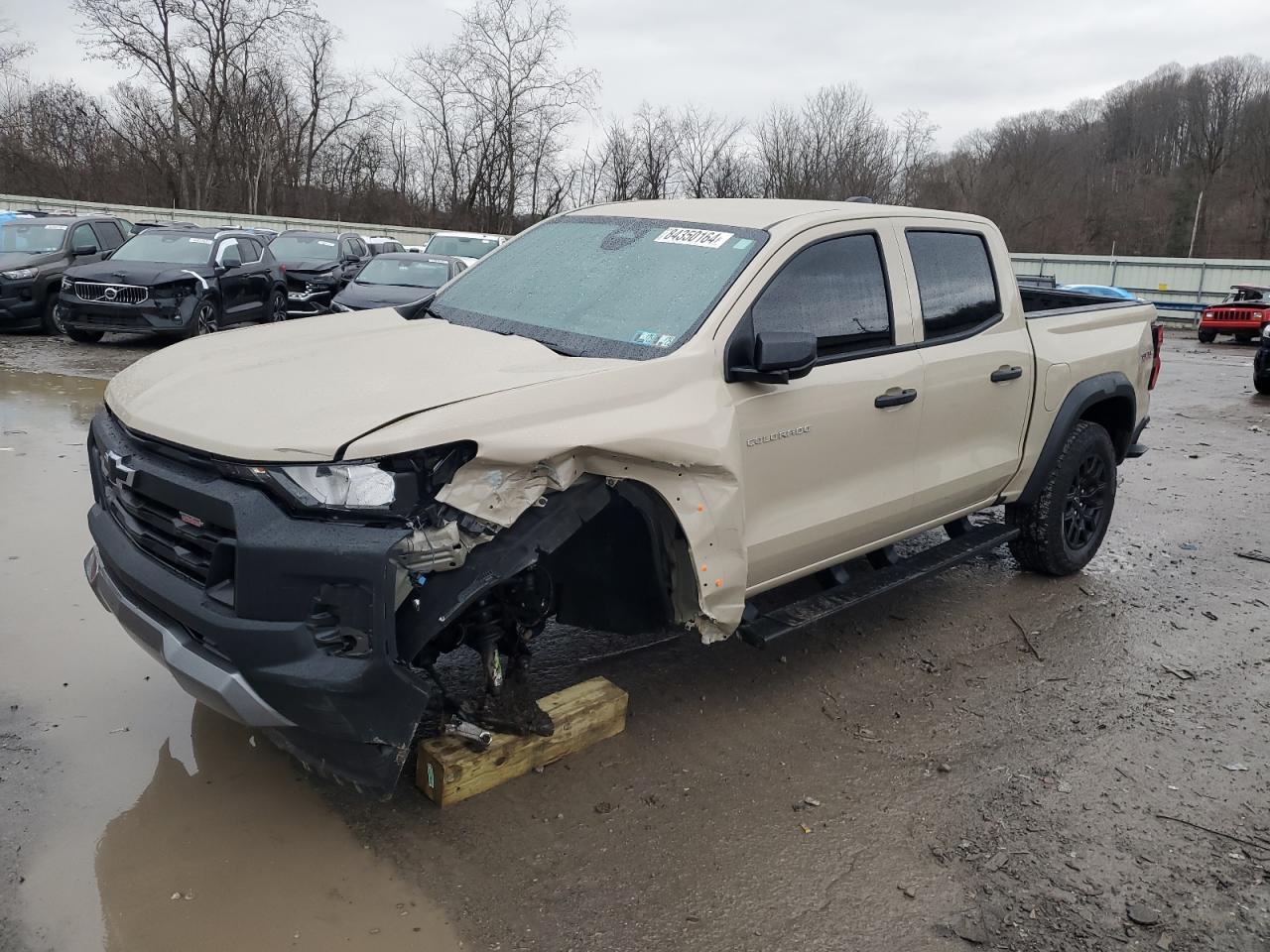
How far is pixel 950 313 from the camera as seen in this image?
4.55 m

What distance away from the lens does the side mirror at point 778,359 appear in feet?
11.0

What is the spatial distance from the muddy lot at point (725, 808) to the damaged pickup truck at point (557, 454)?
41cm

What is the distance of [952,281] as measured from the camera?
462cm

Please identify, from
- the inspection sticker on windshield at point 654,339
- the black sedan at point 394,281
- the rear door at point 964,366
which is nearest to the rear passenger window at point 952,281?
the rear door at point 964,366

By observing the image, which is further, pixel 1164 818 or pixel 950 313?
pixel 950 313

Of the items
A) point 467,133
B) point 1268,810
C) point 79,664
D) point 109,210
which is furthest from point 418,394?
point 467,133

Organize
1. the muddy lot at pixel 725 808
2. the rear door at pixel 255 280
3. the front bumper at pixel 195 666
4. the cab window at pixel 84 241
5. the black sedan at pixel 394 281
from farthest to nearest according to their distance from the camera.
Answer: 1. the cab window at pixel 84 241
2. the rear door at pixel 255 280
3. the black sedan at pixel 394 281
4. the muddy lot at pixel 725 808
5. the front bumper at pixel 195 666

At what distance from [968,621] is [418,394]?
3.52m

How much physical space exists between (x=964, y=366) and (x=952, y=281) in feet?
1.43

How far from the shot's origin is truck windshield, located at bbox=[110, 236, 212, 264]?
1362cm

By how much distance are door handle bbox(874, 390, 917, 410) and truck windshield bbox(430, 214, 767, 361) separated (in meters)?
0.83

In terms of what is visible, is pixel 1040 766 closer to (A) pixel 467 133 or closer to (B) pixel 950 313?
(B) pixel 950 313

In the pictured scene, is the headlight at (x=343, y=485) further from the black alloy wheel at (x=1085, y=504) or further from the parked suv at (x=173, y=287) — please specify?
the parked suv at (x=173, y=287)

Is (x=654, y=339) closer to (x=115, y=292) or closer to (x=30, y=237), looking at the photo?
(x=115, y=292)
